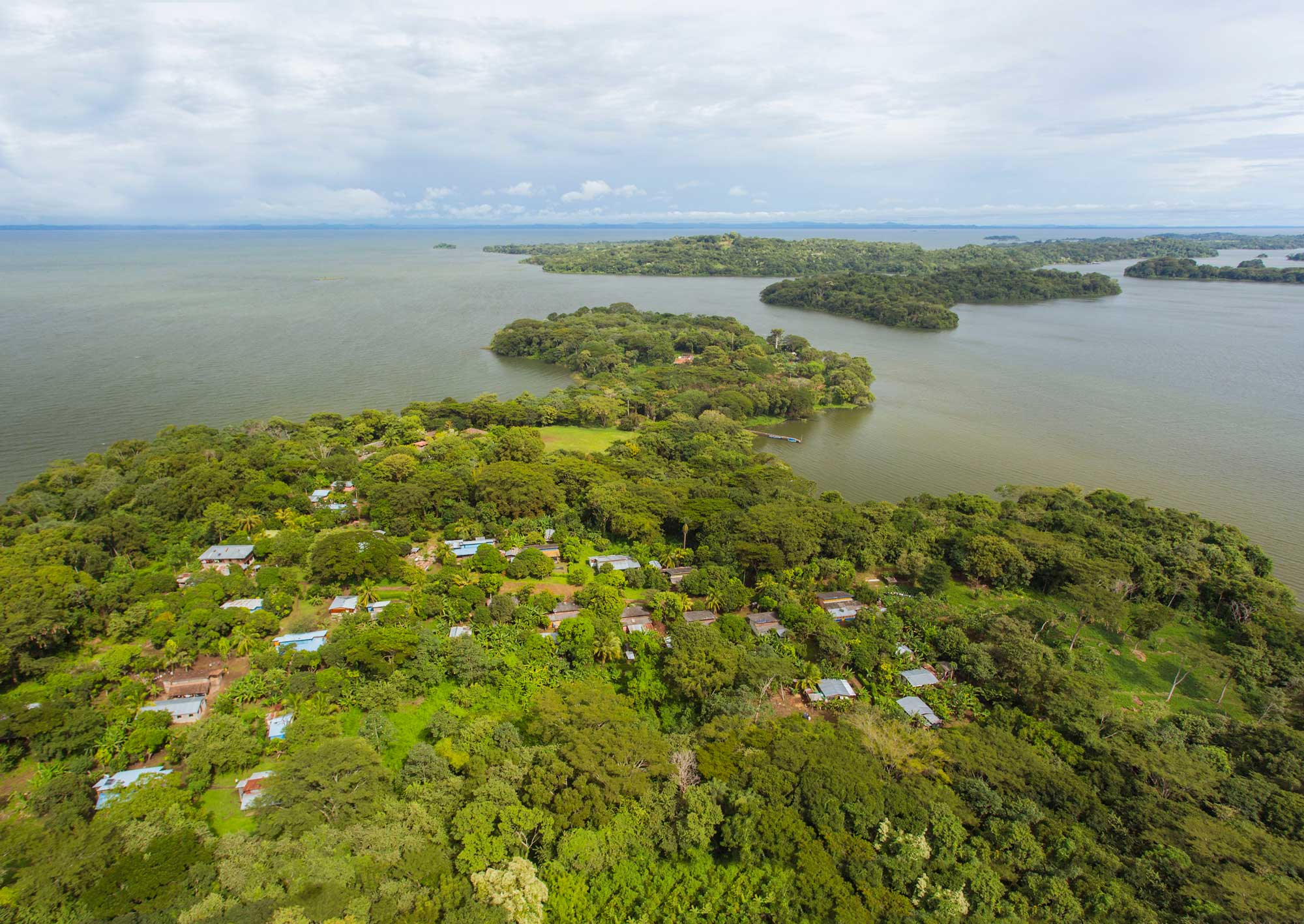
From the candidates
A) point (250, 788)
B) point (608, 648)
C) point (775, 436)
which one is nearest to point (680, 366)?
point (775, 436)

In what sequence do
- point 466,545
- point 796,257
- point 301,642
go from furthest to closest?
point 796,257 → point 466,545 → point 301,642

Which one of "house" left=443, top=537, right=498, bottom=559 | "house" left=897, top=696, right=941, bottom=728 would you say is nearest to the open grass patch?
"house" left=443, top=537, right=498, bottom=559

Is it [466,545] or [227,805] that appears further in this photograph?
[466,545]

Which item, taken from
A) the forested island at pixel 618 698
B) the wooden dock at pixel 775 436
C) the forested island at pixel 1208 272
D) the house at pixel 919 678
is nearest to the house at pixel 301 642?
the forested island at pixel 618 698

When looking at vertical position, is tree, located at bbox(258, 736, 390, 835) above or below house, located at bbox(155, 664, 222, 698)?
above

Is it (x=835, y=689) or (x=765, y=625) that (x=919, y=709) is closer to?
(x=835, y=689)

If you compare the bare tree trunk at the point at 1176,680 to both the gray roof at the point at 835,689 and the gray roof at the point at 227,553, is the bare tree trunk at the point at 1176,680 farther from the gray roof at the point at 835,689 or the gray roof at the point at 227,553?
the gray roof at the point at 227,553

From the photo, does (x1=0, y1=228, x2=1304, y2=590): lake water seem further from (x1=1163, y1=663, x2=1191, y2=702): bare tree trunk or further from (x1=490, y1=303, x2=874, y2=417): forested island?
(x1=1163, y1=663, x2=1191, y2=702): bare tree trunk
